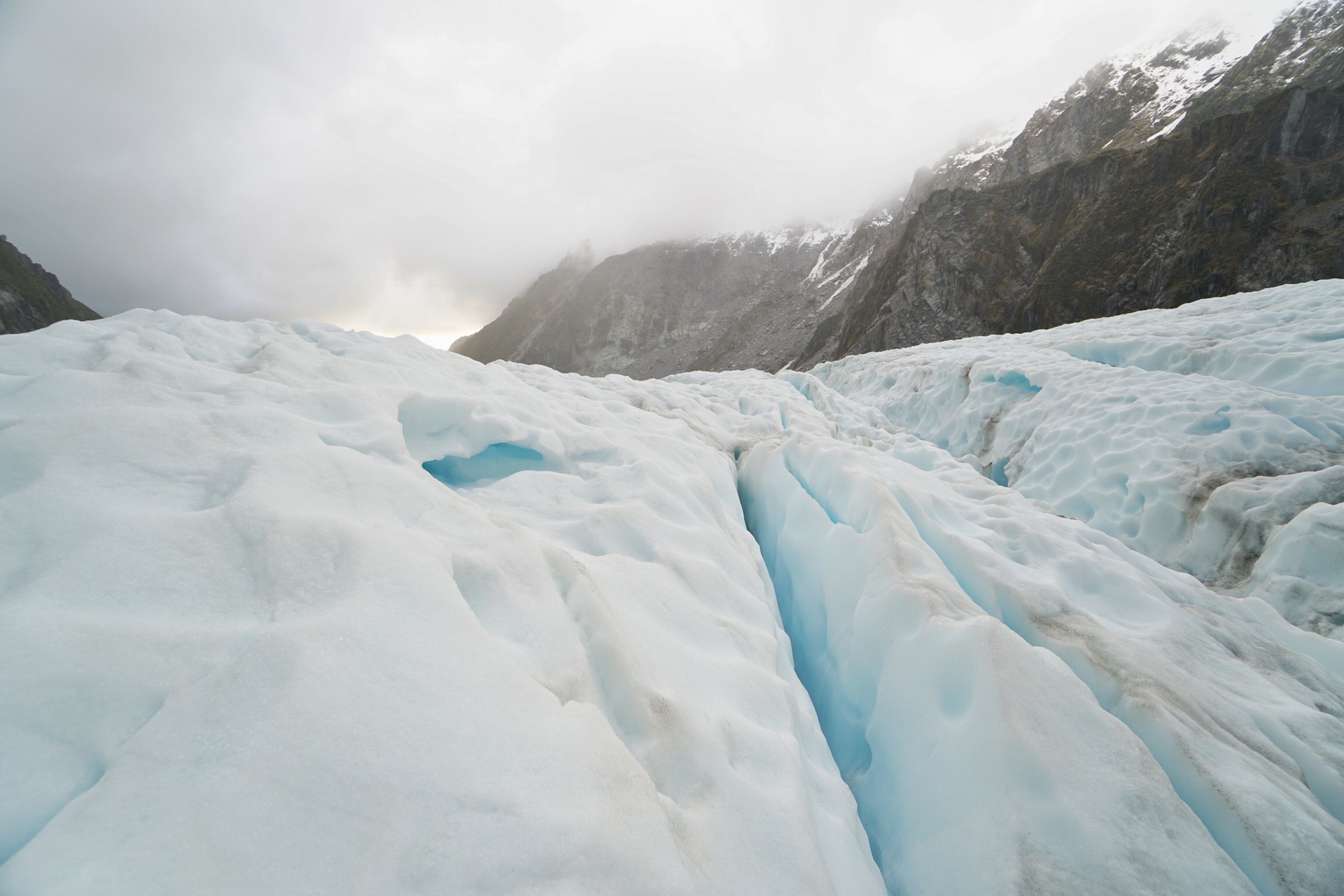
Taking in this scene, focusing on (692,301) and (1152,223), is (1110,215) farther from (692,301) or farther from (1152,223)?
(692,301)

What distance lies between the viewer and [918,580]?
295 centimetres

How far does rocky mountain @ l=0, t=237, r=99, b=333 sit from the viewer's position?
142ft

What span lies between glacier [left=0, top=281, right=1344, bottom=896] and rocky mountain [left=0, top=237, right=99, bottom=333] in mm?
56482

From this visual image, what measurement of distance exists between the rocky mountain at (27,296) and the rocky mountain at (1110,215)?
65.9 m

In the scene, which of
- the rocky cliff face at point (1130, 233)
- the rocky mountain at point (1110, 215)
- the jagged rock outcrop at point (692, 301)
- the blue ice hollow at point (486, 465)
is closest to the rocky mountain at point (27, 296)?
the jagged rock outcrop at point (692, 301)

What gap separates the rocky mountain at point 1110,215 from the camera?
91.5 ft

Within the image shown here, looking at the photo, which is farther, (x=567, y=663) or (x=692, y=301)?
(x=692, y=301)

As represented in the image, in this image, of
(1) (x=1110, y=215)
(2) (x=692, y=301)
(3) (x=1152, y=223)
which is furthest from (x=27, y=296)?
(3) (x=1152, y=223)

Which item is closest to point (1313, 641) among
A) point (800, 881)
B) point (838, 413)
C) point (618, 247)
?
point (800, 881)

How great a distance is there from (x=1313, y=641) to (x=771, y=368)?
2511 inches

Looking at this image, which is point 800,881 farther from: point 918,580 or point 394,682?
point 918,580

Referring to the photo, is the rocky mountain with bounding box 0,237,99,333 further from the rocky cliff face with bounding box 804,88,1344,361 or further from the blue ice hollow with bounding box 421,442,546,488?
A: the rocky cliff face with bounding box 804,88,1344,361

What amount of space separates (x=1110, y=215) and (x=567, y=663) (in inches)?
1907

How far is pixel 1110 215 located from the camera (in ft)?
116
